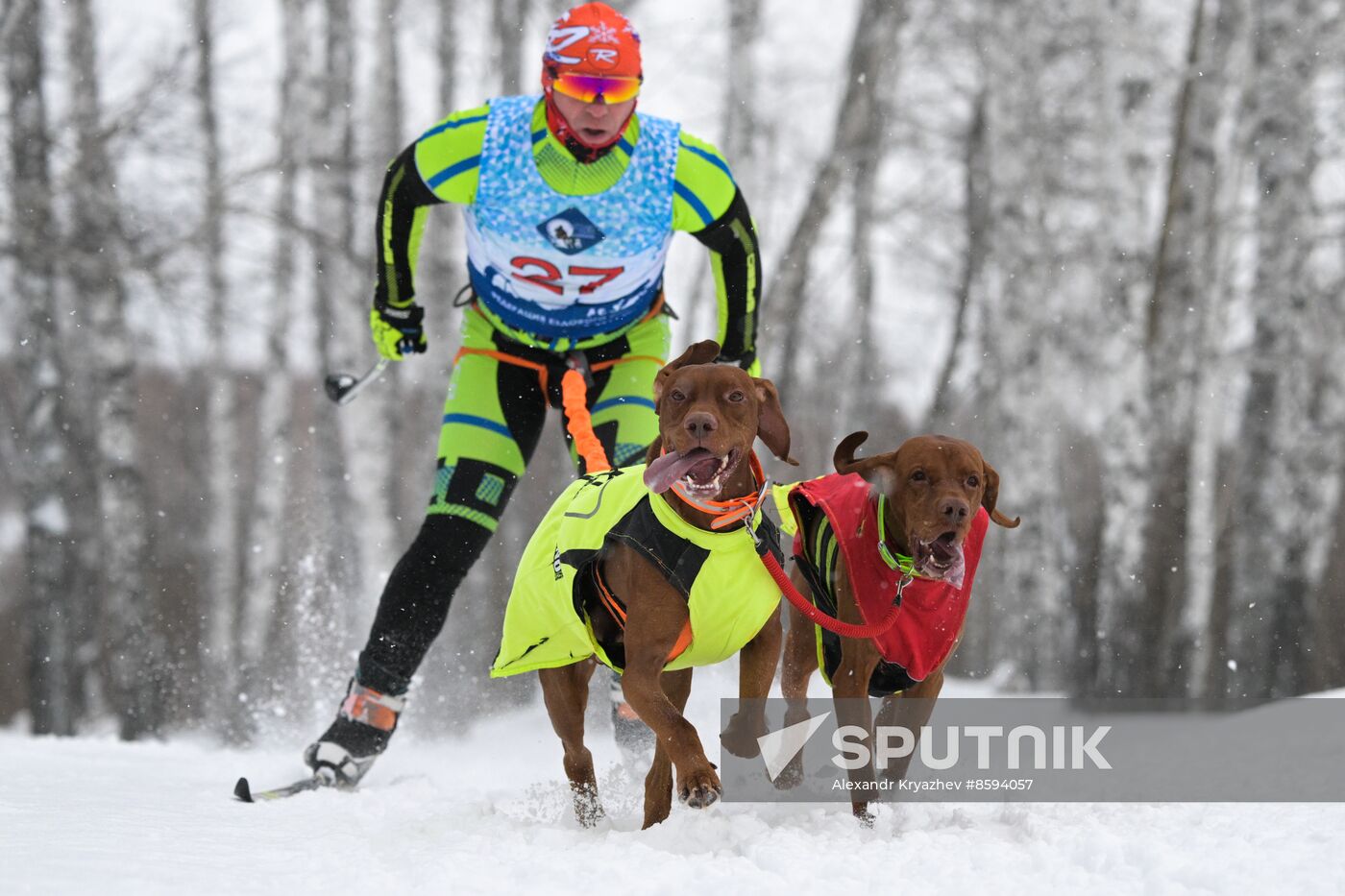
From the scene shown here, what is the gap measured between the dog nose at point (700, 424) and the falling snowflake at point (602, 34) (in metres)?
1.44

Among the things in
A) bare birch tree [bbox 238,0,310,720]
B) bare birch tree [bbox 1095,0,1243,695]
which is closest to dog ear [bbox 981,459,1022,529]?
bare birch tree [bbox 1095,0,1243,695]

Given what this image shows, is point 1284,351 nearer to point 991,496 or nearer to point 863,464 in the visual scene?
point 991,496

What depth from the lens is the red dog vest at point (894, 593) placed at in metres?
3.48

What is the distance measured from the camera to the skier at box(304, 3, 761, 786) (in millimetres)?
4320

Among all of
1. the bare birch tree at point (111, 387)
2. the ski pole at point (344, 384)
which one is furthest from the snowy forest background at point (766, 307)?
the ski pole at point (344, 384)

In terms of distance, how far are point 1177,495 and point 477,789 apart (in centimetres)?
884

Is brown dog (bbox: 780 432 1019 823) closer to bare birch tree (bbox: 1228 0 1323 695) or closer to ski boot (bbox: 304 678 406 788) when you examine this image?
ski boot (bbox: 304 678 406 788)

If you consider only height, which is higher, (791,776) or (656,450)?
(656,450)

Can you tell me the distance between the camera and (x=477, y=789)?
4.77 meters

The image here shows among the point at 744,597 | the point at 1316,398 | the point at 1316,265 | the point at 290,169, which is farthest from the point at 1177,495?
the point at 744,597

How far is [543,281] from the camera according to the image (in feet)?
14.7

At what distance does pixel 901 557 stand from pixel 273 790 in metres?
2.12

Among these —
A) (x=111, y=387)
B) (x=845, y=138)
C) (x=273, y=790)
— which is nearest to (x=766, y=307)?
(x=845, y=138)

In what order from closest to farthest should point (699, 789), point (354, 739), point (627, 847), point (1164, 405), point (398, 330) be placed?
1. point (627, 847)
2. point (699, 789)
3. point (354, 739)
4. point (398, 330)
5. point (1164, 405)
